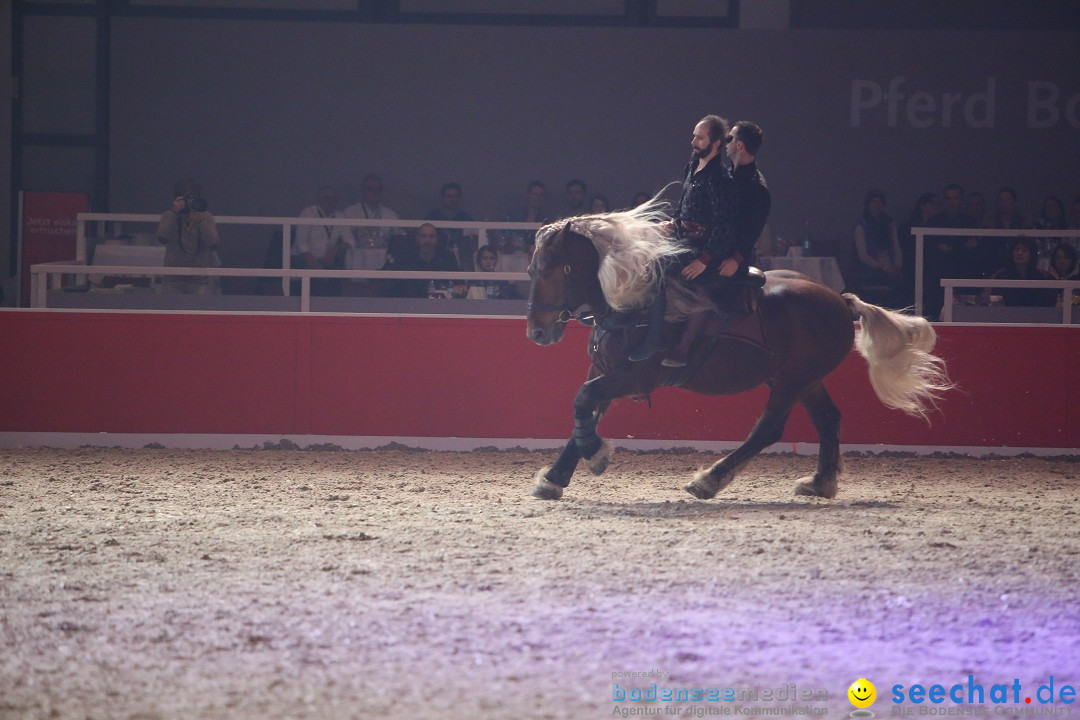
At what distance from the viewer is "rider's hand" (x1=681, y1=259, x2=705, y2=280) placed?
5.94m

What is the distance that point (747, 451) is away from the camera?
20.7ft

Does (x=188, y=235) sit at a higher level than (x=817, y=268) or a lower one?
higher

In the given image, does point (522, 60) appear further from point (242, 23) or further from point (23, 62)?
point (23, 62)

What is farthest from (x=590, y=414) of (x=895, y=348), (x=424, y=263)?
(x=424, y=263)

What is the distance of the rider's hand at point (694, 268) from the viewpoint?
5941 mm

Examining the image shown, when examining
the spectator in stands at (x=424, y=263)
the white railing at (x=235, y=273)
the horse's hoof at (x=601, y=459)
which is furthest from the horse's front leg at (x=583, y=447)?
the spectator in stands at (x=424, y=263)

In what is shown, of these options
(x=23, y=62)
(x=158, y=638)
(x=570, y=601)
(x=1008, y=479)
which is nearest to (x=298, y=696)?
(x=158, y=638)

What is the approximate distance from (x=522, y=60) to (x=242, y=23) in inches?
123

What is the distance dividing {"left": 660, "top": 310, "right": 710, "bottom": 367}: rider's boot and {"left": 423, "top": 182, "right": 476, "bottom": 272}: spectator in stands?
4199mm

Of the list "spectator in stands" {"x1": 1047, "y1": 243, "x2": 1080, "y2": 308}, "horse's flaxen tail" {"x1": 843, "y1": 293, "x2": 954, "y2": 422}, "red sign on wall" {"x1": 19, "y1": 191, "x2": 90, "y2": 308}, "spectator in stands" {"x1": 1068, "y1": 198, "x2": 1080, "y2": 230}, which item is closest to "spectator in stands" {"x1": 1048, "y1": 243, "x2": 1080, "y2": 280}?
"spectator in stands" {"x1": 1047, "y1": 243, "x2": 1080, "y2": 308}

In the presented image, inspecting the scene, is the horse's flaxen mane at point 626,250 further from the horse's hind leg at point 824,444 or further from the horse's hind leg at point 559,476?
the horse's hind leg at point 824,444

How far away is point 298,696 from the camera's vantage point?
3.07 meters

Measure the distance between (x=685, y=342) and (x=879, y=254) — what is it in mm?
5498

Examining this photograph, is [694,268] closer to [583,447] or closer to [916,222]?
[583,447]
